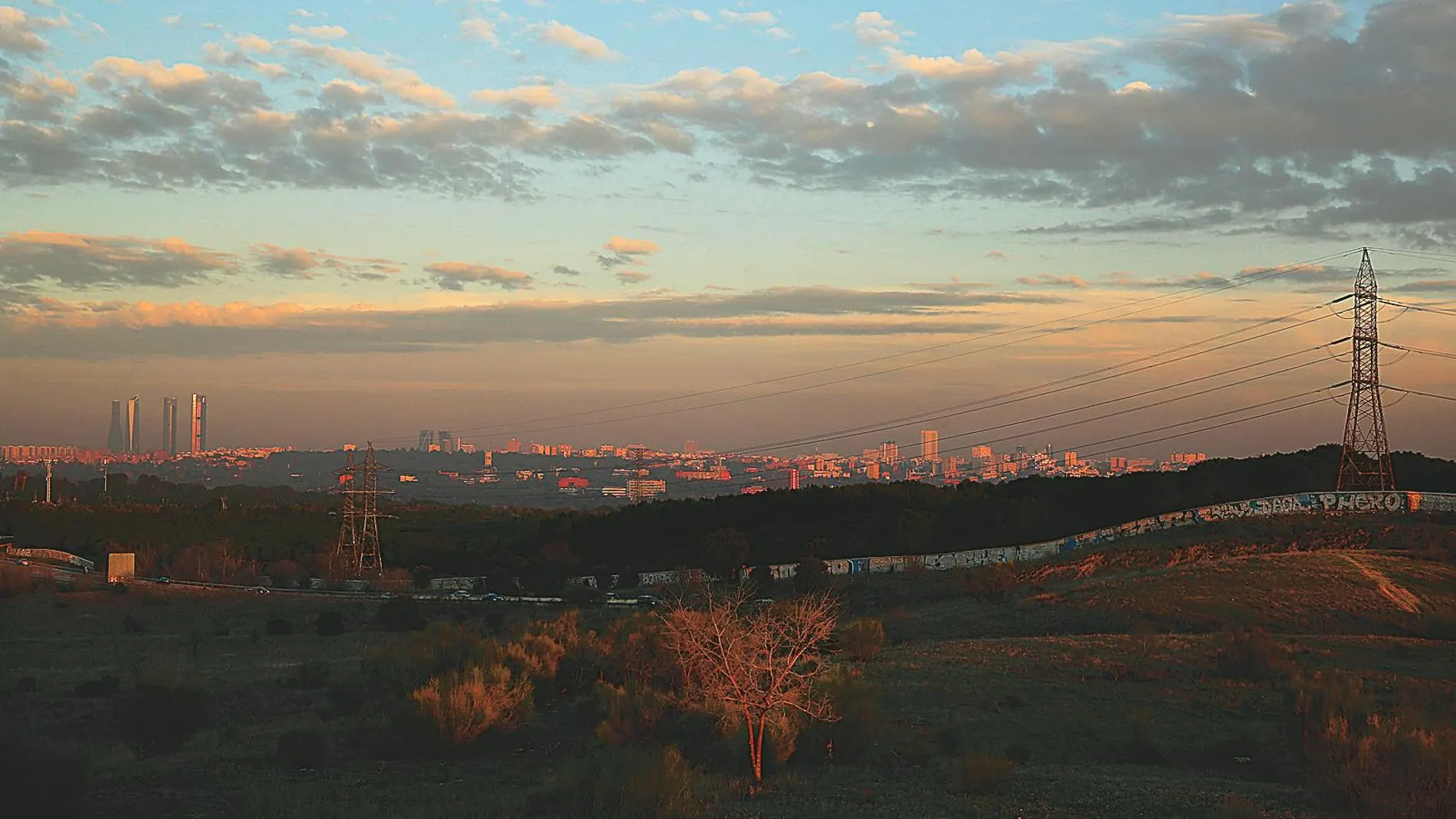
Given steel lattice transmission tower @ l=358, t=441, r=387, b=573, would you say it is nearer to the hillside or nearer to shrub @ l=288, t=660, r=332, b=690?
the hillside

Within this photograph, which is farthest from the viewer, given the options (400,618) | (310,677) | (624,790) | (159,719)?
(400,618)

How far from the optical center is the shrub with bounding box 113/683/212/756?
21219 millimetres

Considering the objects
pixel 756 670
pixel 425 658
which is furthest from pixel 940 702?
pixel 425 658

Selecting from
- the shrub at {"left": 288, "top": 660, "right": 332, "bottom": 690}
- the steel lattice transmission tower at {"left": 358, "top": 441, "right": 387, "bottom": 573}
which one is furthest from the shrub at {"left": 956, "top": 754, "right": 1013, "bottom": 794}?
the steel lattice transmission tower at {"left": 358, "top": 441, "right": 387, "bottom": 573}

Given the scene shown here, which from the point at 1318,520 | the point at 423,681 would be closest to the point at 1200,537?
the point at 1318,520

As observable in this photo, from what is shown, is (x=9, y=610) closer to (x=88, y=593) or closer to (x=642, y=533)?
(x=88, y=593)

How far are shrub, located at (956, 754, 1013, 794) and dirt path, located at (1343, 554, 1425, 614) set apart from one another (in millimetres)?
30279

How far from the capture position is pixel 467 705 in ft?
69.7

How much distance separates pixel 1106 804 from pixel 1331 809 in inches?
104

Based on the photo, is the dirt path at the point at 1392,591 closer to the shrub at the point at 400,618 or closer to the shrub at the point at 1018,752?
the shrub at the point at 1018,752

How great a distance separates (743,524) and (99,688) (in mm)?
66545

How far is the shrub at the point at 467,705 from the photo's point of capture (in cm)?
2103

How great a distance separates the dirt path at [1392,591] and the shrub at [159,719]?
37.2 meters

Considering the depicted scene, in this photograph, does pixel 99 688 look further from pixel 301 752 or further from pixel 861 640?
pixel 861 640
